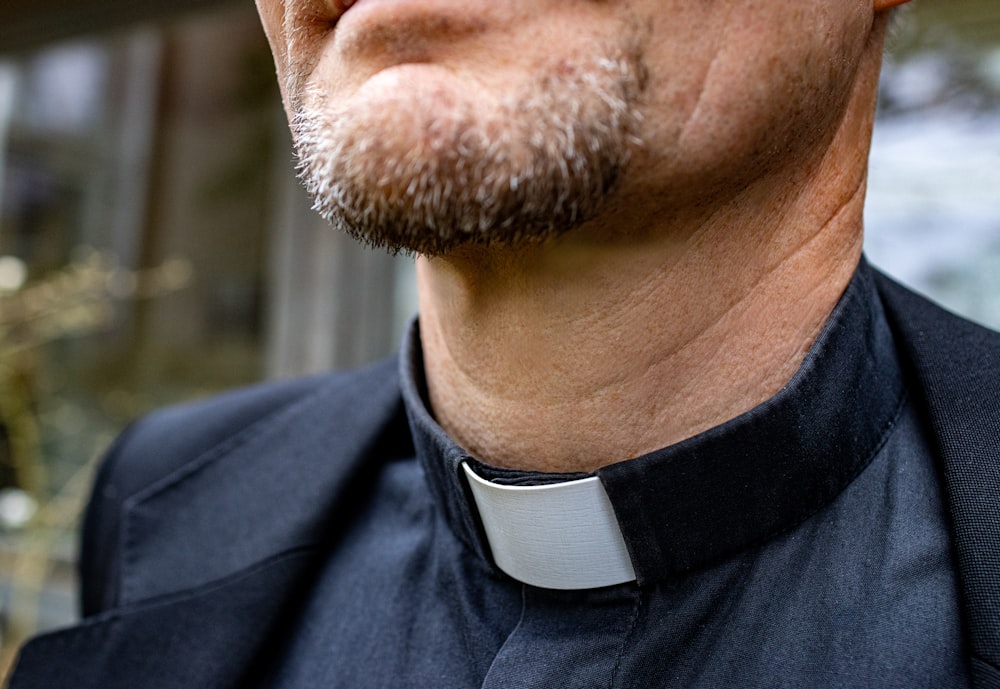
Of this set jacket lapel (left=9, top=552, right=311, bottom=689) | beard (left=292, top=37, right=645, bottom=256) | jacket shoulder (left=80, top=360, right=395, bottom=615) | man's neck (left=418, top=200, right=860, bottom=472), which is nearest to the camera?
beard (left=292, top=37, right=645, bottom=256)

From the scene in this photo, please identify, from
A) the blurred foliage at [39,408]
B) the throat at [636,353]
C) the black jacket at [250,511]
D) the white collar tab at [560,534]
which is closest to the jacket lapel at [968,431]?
the black jacket at [250,511]

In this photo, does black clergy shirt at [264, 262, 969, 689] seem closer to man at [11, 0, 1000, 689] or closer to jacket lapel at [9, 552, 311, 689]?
man at [11, 0, 1000, 689]

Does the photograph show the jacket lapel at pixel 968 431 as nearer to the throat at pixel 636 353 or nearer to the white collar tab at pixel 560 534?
the throat at pixel 636 353

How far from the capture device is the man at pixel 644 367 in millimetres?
604

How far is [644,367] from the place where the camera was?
70cm

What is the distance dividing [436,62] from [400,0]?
5 centimetres

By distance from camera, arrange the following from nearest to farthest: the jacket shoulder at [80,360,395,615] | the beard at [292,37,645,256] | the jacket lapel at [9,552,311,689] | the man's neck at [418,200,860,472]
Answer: the beard at [292,37,645,256] < the man's neck at [418,200,860,472] < the jacket lapel at [9,552,311,689] < the jacket shoulder at [80,360,395,615]

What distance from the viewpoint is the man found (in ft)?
1.98

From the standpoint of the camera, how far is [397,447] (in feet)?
3.34

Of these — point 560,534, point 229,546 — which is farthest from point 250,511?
point 560,534

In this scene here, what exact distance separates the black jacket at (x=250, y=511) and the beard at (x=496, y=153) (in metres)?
0.34

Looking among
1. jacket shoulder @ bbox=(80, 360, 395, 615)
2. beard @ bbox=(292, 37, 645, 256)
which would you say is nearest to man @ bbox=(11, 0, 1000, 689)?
beard @ bbox=(292, 37, 645, 256)

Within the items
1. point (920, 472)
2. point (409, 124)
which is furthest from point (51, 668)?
point (920, 472)

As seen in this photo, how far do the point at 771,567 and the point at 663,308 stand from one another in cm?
20
